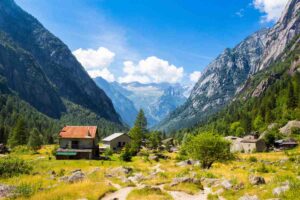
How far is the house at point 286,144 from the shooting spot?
107450 millimetres

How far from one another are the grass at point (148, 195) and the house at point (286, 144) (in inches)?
3549

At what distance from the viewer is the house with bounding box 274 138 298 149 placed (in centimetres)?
10745

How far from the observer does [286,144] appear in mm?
108250

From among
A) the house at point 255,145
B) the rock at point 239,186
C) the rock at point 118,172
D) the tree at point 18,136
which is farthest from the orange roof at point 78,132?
the rock at point 239,186

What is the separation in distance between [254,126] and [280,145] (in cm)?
5066

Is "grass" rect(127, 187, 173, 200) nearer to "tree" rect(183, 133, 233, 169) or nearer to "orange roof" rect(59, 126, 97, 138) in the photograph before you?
"tree" rect(183, 133, 233, 169)

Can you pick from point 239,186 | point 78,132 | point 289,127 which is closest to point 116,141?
point 78,132

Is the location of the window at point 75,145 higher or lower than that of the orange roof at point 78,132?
lower

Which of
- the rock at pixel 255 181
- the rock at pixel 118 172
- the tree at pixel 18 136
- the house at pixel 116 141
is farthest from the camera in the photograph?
the tree at pixel 18 136

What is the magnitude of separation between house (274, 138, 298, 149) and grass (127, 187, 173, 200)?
90152mm

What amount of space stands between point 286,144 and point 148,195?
92.7 m

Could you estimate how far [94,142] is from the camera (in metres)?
88.5

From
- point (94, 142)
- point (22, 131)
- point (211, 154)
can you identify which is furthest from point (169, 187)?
point (22, 131)

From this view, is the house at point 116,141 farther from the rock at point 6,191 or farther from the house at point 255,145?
the rock at point 6,191
